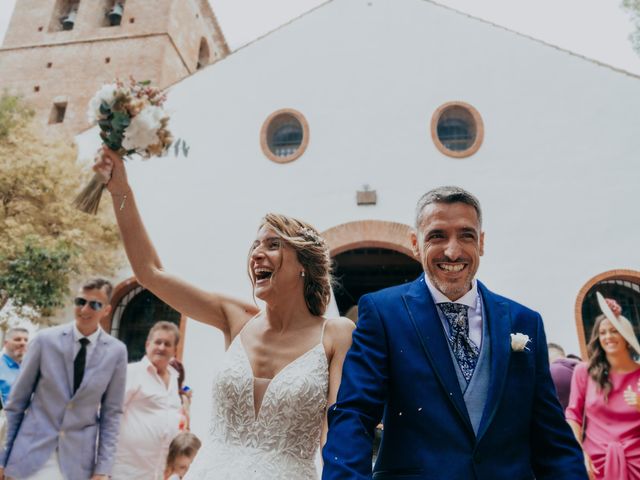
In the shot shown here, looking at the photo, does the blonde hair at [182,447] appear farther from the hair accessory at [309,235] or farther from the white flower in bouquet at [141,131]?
the white flower in bouquet at [141,131]

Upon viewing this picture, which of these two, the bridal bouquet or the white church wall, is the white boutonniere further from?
the white church wall

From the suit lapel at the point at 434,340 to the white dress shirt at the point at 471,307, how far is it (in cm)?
3

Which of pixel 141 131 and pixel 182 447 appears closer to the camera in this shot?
pixel 141 131

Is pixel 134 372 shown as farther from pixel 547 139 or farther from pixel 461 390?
pixel 547 139

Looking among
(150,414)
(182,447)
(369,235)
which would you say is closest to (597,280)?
(369,235)

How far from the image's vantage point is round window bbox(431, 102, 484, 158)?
9.48m

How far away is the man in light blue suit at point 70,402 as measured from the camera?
344 centimetres

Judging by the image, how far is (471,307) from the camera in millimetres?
1882

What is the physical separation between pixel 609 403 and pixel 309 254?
3.04 meters

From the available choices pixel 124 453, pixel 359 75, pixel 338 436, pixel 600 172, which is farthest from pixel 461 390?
pixel 359 75

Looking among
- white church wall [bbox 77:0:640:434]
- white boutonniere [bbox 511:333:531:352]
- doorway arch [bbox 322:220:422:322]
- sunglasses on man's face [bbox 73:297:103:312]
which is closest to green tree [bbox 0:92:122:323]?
white church wall [bbox 77:0:640:434]

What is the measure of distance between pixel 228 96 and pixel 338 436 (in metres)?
9.75

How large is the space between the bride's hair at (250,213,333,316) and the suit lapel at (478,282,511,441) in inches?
33.1

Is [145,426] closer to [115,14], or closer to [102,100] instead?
[102,100]
